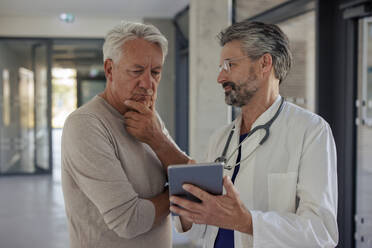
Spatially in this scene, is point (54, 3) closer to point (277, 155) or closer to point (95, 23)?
point (95, 23)

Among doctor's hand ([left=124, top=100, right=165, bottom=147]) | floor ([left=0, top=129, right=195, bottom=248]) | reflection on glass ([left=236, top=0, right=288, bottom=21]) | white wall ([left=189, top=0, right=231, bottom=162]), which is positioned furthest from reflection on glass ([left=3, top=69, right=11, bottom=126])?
doctor's hand ([left=124, top=100, right=165, bottom=147])

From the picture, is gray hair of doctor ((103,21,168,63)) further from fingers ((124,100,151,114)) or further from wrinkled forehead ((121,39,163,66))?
fingers ((124,100,151,114))

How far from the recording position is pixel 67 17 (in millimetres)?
8562

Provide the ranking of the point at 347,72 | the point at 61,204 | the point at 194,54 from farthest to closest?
the point at 61,204 < the point at 194,54 < the point at 347,72

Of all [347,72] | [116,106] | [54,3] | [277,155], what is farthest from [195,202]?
[54,3]

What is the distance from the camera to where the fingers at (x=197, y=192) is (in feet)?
3.93

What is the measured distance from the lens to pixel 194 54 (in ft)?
16.9

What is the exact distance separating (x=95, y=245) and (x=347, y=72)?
250 centimetres

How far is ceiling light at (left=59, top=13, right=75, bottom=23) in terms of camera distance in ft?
27.8

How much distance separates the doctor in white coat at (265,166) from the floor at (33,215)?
3.25 metres

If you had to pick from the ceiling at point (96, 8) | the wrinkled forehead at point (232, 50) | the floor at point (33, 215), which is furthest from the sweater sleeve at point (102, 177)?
the ceiling at point (96, 8)

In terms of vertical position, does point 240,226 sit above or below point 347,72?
below

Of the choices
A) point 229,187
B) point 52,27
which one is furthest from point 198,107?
point 52,27

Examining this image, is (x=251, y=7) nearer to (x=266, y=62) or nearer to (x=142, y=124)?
(x=266, y=62)
